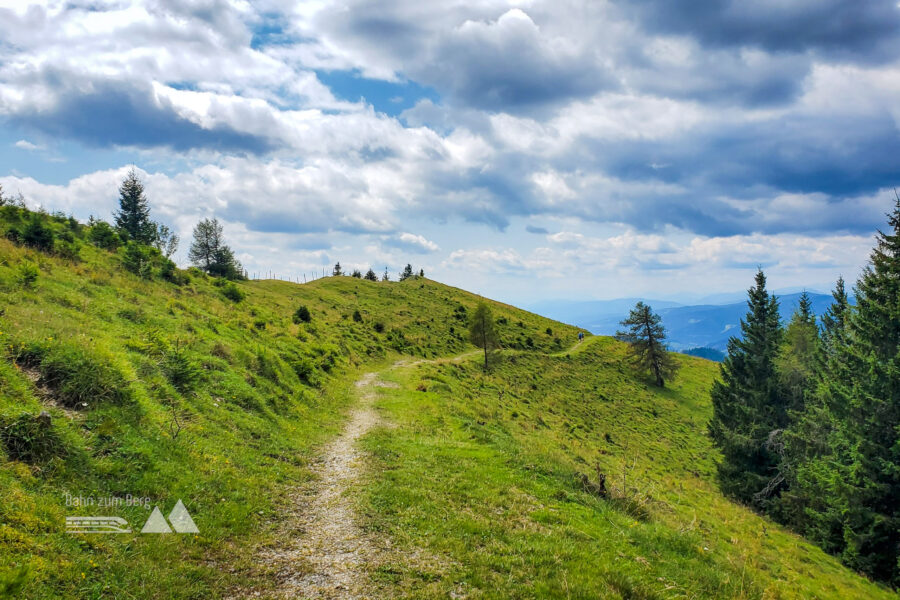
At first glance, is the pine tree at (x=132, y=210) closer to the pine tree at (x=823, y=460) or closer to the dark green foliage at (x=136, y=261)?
the dark green foliage at (x=136, y=261)

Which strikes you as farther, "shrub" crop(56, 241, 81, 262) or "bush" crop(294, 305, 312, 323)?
"bush" crop(294, 305, 312, 323)

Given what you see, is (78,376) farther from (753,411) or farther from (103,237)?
(753,411)

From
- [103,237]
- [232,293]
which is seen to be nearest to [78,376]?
[103,237]

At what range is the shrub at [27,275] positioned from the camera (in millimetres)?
14566

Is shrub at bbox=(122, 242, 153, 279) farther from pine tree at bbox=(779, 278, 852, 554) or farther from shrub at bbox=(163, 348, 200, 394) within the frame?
pine tree at bbox=(779, 278, 852, 554)

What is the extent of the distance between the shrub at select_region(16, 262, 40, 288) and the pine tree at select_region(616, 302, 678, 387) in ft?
240

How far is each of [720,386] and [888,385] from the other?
20.1m

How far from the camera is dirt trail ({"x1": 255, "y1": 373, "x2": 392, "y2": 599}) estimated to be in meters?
6.83

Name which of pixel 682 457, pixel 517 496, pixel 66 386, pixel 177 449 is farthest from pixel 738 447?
pixel 66 386

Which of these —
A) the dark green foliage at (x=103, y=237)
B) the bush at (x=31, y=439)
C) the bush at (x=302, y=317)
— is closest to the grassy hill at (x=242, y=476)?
the bush at (x=31, y=439)

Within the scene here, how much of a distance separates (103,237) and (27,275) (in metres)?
18.3

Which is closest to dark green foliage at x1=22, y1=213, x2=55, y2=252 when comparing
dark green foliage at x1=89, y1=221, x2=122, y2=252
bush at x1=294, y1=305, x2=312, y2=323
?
dark green foliage at x1=89, y1=221, x2=122, y2=252

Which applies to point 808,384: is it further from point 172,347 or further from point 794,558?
point 172,347

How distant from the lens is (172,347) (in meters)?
15.6
